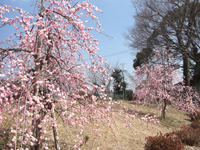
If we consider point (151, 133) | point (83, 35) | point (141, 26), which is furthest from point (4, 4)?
point (141, 26)

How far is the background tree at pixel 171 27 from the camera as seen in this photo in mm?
13234

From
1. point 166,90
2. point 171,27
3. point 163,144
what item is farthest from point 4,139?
point 171,27

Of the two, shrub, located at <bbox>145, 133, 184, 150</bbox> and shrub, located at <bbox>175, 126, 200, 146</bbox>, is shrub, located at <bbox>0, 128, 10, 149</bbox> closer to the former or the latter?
shrub, located at <bbox>145, 133, 184, 150</bbox>

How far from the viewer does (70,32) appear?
11.4ft

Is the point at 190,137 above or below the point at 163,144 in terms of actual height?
below

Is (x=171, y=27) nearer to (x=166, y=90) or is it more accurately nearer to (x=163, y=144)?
(x=166, y=90)

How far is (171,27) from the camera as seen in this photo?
1373 centimetres

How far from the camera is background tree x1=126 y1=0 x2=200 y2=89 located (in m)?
13.2

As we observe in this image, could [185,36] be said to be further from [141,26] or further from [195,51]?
[141,26]

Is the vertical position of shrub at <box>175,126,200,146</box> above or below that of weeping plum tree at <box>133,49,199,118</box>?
below

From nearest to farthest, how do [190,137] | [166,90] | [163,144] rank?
[163,144] → [190,137] → [166,90]

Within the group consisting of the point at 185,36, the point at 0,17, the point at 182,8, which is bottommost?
the point at 0,17

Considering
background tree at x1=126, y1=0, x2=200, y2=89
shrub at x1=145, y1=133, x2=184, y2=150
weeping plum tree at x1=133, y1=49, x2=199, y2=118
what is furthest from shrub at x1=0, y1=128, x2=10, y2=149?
background tree at x1=126, y1=0, x2=200, y2=89

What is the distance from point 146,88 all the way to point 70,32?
29.4ft
